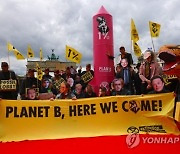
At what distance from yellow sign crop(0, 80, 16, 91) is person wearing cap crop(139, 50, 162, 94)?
3.46m

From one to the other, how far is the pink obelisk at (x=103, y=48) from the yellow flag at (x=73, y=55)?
8.25ft

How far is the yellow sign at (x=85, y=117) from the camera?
19.3 feet

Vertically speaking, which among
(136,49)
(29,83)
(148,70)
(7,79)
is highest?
(136,49)

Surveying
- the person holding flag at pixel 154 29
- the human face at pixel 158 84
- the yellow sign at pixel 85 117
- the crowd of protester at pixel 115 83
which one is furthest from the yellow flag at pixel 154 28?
the yellow sign at pixel 85 117

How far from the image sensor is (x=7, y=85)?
9.30 meters

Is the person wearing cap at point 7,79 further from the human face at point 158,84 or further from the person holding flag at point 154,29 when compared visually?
the person holding flag at point 154,29

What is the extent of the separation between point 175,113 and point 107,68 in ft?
17.6

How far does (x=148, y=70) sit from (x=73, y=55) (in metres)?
5.63

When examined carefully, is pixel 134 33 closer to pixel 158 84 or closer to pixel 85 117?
pixel 158 84

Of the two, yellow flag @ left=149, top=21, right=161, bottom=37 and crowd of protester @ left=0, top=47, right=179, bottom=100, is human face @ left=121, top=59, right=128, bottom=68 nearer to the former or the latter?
crowd of protester @ left=0, top=47, right=179, bottom=100

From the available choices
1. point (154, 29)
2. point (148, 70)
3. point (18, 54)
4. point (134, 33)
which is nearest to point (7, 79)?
point (148, 70)

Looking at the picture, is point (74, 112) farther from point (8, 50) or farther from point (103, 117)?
point (8, 50)

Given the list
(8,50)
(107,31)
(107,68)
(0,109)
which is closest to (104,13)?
(107,31)

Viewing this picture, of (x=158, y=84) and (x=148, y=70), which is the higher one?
(x=148, y=70)
